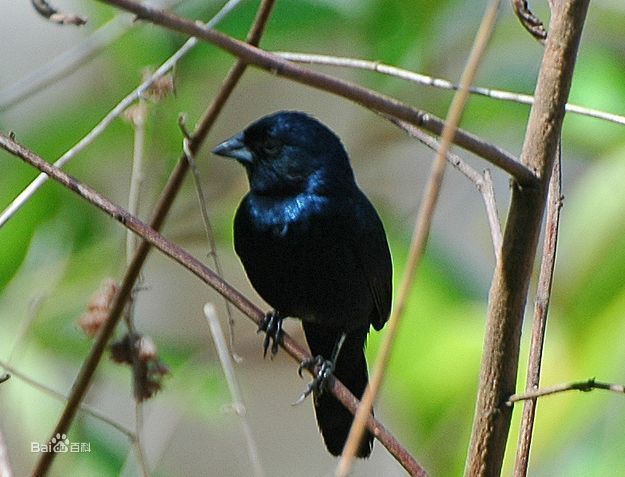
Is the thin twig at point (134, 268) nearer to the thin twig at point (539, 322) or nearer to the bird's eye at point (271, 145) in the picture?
the thin twig at point (539, 322)

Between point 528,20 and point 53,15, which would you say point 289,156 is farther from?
point 53,15

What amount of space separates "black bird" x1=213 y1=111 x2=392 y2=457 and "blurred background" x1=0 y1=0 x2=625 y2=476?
0.35 feet

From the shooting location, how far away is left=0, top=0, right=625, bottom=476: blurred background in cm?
238

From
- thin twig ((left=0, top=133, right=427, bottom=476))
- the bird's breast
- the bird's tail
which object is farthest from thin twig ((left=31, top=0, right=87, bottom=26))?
the bird's tail

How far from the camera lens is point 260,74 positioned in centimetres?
396

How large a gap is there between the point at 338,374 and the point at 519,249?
5.18ft

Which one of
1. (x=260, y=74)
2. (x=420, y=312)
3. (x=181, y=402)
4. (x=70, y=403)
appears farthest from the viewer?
(x=260, y=74)

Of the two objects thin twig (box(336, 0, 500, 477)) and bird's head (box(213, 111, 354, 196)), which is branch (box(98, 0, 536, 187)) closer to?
thin twig (box(336, 0, 500, 477))

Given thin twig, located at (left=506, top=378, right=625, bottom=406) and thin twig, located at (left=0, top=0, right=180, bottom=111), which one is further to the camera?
thin twig, located at (left=0, top=0, right=180, bottom=111)

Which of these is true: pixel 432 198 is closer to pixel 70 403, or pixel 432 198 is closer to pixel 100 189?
pixel 70 403

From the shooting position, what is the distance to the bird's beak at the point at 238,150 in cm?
279

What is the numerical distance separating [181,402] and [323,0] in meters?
1.22

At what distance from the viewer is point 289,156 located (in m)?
2.80

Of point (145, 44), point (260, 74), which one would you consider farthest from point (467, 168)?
point (260, 74)
